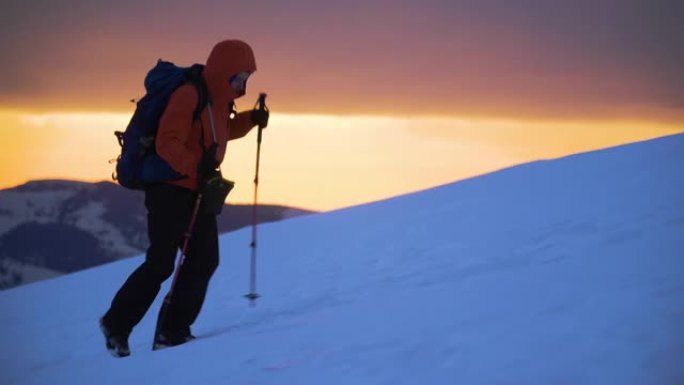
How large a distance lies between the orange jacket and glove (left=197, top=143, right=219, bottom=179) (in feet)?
0.10

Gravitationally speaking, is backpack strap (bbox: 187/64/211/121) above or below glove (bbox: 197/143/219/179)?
above

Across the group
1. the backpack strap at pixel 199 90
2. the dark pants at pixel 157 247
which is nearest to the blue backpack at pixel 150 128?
the backpack strap at pixel 199 90

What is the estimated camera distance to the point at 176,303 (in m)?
6.20

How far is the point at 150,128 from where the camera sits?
5840mm

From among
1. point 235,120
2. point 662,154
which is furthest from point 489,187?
point 235,120

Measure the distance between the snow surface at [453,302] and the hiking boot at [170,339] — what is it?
20 centimetres

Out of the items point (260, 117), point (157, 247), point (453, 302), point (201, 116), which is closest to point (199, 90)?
point (201, 116)

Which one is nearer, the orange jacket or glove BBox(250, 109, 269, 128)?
the orange jacket

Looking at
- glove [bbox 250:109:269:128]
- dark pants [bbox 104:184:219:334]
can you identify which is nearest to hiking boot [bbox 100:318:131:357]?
dark pants [bbox 104:184:219:334]

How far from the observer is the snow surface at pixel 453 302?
14.1 ft

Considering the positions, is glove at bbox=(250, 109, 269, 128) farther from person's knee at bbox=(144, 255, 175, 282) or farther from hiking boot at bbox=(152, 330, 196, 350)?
hiking boot at bbox=(152, 330, 196, 350)

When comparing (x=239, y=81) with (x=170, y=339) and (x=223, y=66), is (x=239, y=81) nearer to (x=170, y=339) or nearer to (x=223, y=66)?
(x=223, y=66)

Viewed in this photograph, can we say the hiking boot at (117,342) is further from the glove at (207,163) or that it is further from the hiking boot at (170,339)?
the glove at (207,163)

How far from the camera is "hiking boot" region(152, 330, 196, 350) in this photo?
6.17 metres
